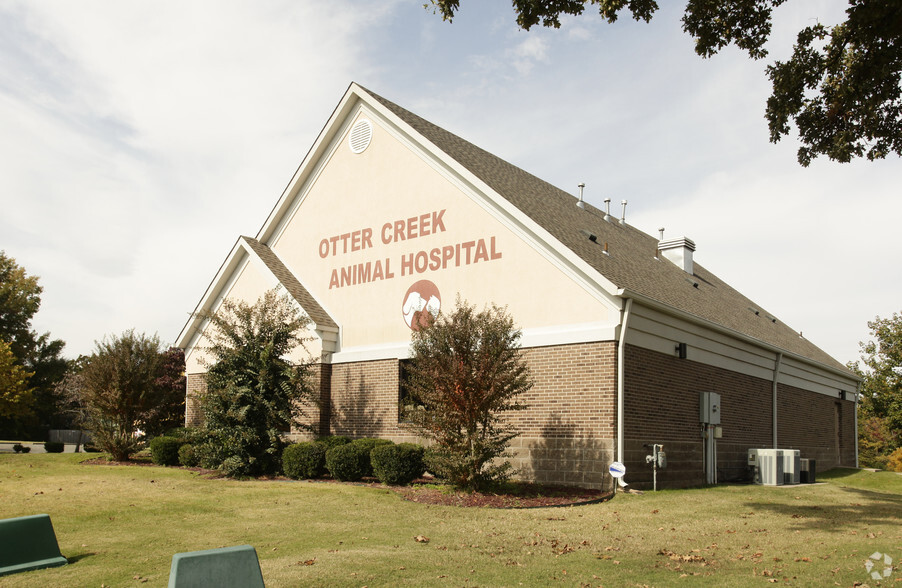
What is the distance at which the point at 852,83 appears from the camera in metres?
11.6

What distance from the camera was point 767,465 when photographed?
65.1ft

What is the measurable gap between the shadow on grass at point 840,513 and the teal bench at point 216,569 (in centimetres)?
942

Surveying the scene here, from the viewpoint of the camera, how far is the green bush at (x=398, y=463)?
1608 centimetres

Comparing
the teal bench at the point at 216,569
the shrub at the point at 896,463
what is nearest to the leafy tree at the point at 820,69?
the teal bench at the point at 216,569

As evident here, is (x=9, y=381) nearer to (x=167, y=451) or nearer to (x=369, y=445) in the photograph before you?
(x=167, y=451)

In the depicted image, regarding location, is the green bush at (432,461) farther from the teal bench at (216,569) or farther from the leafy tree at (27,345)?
the leafy tree at (27,345)

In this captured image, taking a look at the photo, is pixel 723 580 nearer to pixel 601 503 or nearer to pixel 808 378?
pixel 601 503

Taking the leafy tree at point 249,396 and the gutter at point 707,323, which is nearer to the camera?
the gutter at point 707,323

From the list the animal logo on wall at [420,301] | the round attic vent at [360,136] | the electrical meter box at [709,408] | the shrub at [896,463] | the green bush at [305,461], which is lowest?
the shrub at [896,463]

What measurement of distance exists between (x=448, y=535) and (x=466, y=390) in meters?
4.09

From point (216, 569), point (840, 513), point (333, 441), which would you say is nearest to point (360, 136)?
point (333, 441)

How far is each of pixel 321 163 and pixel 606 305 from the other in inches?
448

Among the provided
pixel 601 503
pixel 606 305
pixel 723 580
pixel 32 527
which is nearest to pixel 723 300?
pixel 606 305

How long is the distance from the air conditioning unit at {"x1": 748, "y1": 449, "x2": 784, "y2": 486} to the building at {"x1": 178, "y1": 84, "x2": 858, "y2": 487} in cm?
68
